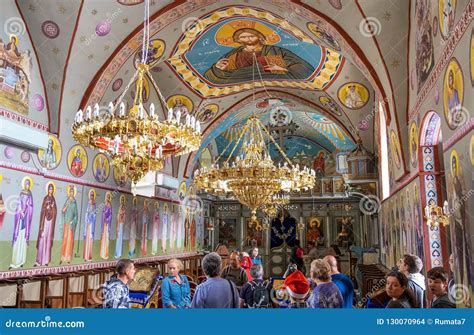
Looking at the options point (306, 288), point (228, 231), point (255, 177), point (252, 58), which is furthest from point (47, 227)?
point (228, 231)

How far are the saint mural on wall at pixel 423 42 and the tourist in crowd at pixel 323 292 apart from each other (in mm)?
4464

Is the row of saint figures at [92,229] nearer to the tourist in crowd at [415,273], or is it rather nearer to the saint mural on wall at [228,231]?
the saint mural on wall at [228,231]

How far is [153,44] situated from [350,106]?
25.8 ft

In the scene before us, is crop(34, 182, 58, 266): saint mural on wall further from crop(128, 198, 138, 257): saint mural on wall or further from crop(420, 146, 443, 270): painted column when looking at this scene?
crop(420, 146, 443, 270): painted column

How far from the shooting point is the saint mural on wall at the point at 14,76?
28.8 feet

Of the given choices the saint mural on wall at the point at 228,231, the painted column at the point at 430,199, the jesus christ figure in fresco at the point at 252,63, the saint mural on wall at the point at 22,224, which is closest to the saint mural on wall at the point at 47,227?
the saint mural on wall at the point at 22,224

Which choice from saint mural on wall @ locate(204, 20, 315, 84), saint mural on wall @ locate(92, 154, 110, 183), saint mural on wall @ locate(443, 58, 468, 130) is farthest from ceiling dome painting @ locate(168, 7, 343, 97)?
saint mural on wall @ locate(443, 58, 468, 130)

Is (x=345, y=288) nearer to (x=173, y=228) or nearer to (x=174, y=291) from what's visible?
(x=174, y=291)

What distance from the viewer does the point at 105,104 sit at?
12367mm

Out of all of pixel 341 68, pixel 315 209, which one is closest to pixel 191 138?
pixel 341 68

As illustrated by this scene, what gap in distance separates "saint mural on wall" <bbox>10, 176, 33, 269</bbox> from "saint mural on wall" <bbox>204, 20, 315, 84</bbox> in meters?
7.68

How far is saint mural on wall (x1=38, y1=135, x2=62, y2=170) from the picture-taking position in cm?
1016

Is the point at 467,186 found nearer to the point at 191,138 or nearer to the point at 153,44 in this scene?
the point at 191,138

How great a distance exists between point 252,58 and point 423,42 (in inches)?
337
